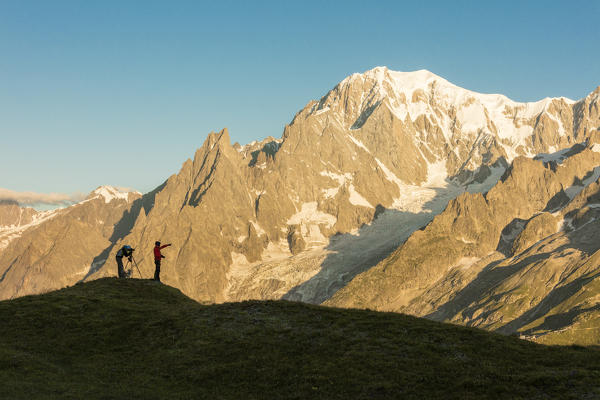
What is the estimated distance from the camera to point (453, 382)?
25734 mm

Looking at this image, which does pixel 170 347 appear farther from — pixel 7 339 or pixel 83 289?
pixel 83 289

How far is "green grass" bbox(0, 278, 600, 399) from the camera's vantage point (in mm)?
25641

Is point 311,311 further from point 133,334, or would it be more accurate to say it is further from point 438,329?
point 133,334

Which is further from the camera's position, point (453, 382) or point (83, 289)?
point (83, 289)

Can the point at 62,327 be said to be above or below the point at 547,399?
above

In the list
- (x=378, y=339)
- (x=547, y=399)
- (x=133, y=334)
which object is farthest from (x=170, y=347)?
(x=547, y=399)

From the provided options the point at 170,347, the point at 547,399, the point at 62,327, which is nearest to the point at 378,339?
the point at 547,399

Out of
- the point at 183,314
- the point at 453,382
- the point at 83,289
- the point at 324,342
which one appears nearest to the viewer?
the point at 453,382

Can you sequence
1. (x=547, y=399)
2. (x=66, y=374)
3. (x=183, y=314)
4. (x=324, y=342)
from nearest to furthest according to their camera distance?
(x=547, y=399) < (x=66, y=374) < (x=324, y=342) < (x=183, y=314)

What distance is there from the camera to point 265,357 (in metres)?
30.5

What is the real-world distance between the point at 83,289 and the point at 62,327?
37.9ft

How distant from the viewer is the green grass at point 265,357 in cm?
2564

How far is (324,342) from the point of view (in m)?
32.2

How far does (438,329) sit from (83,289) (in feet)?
107
